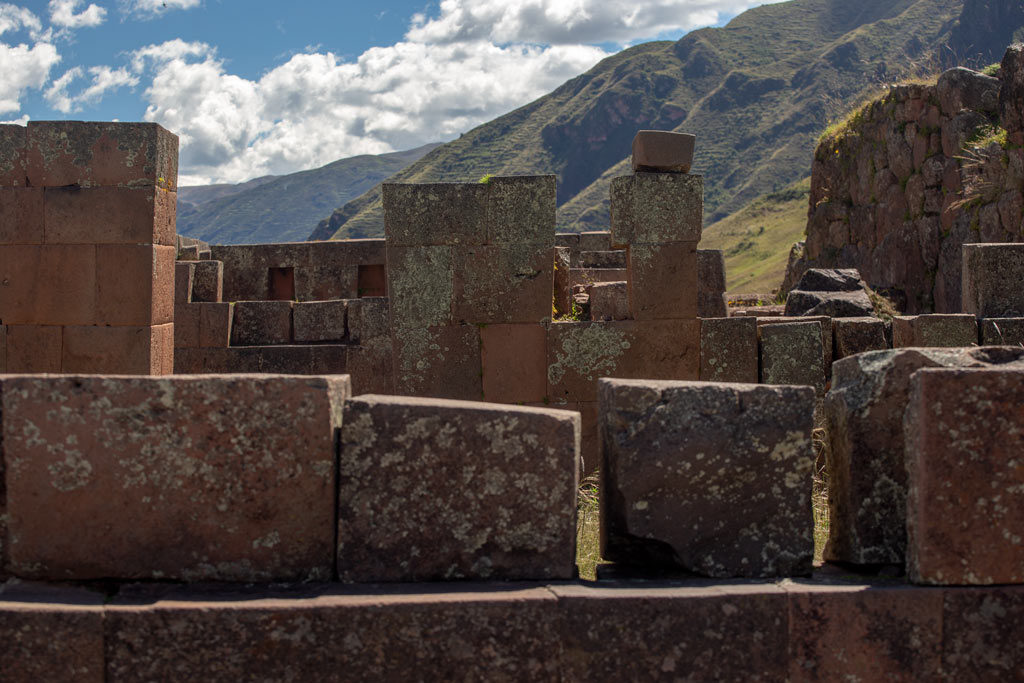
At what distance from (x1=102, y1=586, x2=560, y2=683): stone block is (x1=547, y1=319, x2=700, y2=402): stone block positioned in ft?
16.3

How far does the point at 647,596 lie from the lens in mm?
3008

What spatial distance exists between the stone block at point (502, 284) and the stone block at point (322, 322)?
520cm

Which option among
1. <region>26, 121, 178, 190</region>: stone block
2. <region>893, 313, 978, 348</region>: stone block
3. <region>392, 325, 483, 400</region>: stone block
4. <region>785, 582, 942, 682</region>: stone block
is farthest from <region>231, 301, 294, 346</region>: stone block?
<region>785, 582, 942, 682</region>: stone block

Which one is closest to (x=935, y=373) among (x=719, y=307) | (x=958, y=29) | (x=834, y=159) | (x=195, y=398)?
(x=195, y=398)

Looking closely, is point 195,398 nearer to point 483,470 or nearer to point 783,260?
point 483,470

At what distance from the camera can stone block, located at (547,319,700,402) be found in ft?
25.9

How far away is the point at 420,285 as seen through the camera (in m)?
7.79

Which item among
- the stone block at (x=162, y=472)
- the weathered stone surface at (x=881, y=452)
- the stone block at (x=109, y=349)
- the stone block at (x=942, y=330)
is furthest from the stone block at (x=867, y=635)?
the stone block at (x=109, y=349)

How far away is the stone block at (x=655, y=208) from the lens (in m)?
7.75

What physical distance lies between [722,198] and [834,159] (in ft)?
170

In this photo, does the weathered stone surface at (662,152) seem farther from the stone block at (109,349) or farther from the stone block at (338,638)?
the stone block at (338,638)

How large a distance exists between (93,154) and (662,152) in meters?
4.90

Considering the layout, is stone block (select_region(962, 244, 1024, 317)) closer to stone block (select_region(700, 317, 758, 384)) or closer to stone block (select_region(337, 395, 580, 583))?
stone block (select_region(700, 317, 758, 384))

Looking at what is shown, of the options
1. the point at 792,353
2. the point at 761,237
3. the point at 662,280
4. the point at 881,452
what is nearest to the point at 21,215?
the point at 662,280
